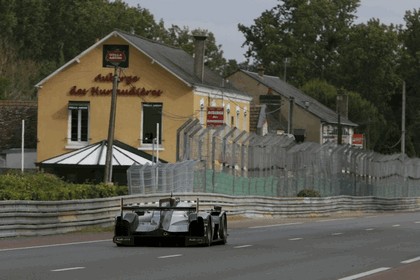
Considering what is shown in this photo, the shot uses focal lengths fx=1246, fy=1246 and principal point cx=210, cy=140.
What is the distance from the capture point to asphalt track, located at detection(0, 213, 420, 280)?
61.6ft

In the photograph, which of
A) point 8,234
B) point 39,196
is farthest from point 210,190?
point 8,234

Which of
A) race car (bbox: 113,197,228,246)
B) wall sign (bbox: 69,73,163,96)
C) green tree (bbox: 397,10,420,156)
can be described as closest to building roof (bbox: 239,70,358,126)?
green tree (bbox: 397,10,420,156)

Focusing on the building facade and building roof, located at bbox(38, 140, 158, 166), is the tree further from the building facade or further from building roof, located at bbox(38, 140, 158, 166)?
building roof, located at bbox(38, 140, 158, 166)

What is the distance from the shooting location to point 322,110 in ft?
347

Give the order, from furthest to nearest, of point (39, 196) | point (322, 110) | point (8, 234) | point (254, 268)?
point (322, 110) < point (39, 196) < point (8, 234) < point (254, 268)

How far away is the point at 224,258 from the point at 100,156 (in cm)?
4233

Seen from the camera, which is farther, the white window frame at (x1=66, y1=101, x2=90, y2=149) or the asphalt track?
the white window frame at (x1=66, y1=101, x2=90, y2=149)

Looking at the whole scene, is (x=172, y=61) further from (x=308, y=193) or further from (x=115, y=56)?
(x=308, y=193)

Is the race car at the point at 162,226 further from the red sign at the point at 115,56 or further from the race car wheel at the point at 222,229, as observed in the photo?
the red sign at the point at 115,56

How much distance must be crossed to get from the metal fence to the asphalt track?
10.2 metres

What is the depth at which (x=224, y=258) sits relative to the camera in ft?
74.2

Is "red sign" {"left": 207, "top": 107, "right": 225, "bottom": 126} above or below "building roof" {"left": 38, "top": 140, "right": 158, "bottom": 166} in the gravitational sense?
above

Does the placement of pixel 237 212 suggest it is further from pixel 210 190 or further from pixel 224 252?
pixel 224 252

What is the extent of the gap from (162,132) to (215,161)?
19611 millimetres
